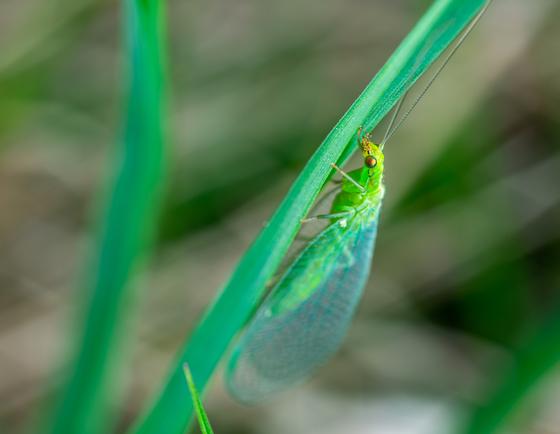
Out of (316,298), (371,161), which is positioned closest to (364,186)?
(371,161)

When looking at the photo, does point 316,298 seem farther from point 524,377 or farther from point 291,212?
point 291,212

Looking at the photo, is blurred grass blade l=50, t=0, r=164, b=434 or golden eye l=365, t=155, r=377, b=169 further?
golden eye l=365, t=155, r=377, b=169

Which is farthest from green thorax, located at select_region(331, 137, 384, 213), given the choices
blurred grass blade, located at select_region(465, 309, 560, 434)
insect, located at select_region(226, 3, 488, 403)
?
blurred grass blade, located at select_region(465, 309, 560, 434)

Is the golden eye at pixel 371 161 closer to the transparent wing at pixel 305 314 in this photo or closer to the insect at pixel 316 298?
the insect at pixel 316 298

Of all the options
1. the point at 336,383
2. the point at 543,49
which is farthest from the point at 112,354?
the point at 543,49

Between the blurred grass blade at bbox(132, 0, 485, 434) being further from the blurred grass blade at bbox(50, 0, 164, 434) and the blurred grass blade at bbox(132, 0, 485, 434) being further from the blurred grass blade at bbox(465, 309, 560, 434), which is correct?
the blurred grass blade at bbox(465, 309, 560, 434)

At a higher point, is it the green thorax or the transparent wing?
the green thorax

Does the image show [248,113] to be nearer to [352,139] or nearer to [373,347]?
[373,347]

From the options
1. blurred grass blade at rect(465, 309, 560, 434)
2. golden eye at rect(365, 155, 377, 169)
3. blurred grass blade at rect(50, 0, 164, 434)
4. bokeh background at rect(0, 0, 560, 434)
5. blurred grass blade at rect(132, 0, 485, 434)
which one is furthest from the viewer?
bokeh background at rect(0, 0, 560, 434)
